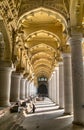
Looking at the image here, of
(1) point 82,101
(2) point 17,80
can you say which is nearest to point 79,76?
(1) point 82,101

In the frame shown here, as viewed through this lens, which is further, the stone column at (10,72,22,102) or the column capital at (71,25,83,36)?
the stone column at (10,72,22,102)

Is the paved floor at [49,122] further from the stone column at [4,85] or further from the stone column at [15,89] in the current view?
the stone column at [15,89]

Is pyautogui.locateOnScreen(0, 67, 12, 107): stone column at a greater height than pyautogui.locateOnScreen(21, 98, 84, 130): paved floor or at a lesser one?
greater

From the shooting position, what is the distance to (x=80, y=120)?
9.48 m

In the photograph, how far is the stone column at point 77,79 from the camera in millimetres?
9586

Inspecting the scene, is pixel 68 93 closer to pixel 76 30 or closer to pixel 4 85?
pixel 4 85

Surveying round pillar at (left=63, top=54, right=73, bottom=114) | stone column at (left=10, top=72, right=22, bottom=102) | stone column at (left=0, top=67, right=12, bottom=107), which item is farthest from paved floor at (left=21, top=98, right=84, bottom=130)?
stone column at (left=10, top=72, right=22, bottom=102)

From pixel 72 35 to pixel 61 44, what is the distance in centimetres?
621

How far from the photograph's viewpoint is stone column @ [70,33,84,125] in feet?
31.4

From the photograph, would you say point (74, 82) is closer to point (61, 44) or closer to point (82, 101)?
point (82, 101)

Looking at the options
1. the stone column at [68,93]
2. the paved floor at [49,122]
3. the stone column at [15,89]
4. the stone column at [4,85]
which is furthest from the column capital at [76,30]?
the stone column at [15,89]

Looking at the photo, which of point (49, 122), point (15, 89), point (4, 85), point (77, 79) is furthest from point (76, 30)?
point (15, 89)

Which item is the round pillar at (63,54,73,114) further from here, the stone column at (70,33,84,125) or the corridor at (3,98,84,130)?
the stone column at (70,33,84,125)

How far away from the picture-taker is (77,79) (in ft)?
32.2
